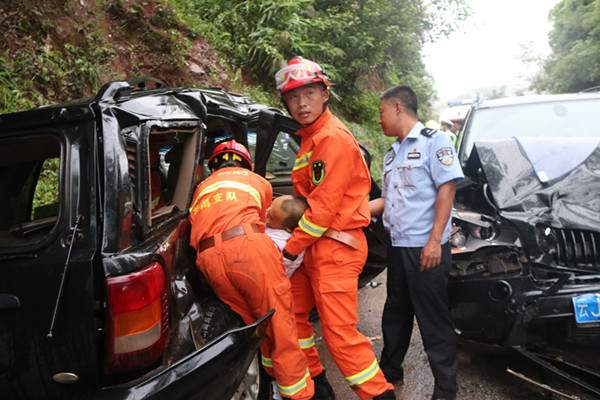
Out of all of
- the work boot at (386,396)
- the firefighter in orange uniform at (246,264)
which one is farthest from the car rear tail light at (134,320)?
the work boot at (386,396)

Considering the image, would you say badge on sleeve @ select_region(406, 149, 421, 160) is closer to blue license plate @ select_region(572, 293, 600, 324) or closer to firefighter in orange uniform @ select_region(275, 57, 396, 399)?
Answer: firefighter in orange uniform @ select_region(275, 57, 396, 399)

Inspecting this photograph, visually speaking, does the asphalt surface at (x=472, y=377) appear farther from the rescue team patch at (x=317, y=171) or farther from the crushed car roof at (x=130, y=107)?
the crushed car roof at (x=130, y=107)

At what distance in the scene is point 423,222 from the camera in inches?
106

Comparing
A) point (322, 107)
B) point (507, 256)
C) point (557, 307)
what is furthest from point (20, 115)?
point (557, 307)

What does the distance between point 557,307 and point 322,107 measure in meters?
1.69

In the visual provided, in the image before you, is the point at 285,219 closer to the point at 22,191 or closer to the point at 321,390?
the point at 321,390

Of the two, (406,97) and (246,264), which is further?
(406,97)

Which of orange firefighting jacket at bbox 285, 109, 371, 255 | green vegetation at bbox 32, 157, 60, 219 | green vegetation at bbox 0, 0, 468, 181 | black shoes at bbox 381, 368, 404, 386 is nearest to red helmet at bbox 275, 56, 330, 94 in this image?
orange firefighting jacket at bbox 285, 109, 371, 255

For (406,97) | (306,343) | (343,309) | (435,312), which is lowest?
(306,343)

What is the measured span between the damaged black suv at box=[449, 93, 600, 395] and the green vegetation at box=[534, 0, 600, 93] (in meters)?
22.8

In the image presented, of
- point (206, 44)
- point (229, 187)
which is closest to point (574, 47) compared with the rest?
point (206, 44)

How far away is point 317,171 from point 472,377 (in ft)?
5.82

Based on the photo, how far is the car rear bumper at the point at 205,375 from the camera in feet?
5.27

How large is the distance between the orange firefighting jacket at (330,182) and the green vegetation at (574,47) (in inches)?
942
